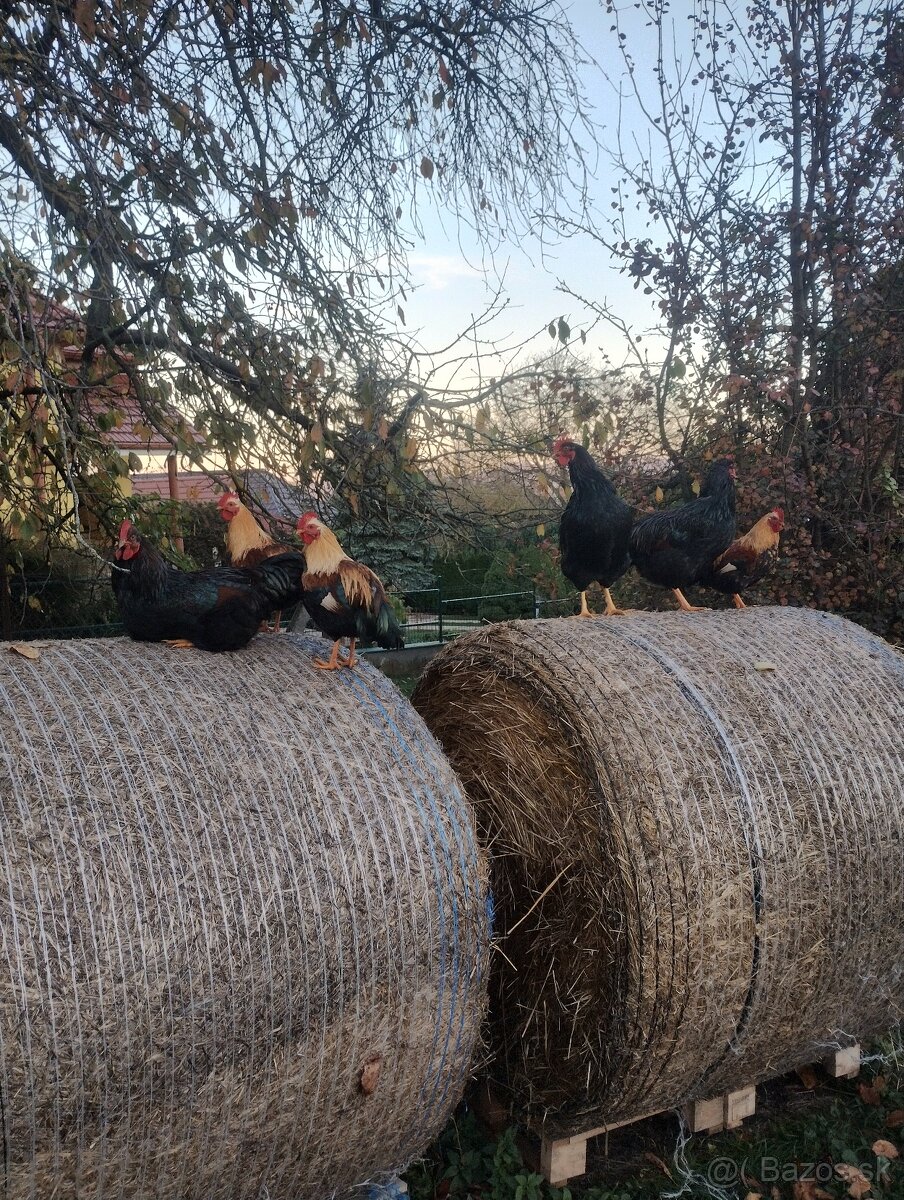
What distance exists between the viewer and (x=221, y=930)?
226 cm

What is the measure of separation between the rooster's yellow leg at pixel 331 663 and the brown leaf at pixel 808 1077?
8.19 feet

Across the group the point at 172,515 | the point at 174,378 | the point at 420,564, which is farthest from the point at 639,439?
the point at 420,564

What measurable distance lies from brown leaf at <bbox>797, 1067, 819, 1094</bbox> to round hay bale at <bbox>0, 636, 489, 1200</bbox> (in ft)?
5.59

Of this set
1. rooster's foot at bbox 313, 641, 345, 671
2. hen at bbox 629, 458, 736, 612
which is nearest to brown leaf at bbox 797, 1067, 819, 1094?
hen at bbox 629, 458, 736, 612

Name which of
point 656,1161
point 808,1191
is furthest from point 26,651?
point 808,1191

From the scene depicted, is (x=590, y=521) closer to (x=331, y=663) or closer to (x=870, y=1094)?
(x=331, y=663)

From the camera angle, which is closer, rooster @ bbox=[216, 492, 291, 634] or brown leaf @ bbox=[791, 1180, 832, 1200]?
brown leaf @ bbox=[791, 1180, 832, 1200]

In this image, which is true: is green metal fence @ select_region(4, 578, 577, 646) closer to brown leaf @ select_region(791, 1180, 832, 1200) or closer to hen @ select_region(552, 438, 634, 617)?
hen @ select_region(552, 438, 634, 617)

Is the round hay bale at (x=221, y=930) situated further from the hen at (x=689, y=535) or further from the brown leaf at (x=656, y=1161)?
the hen at (x=689, y=535)

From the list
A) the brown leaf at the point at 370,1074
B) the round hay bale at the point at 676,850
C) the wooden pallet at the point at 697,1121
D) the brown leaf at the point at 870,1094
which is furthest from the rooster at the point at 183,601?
the brown leaf at the point at 870,1094

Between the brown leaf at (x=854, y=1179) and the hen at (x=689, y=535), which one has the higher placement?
the hen at (x=689, y=535)

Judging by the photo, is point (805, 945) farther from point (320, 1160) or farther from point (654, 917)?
point (320, 1160)

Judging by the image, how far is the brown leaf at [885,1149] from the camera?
→ 3.20 metres

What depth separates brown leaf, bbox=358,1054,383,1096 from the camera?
2490mm
